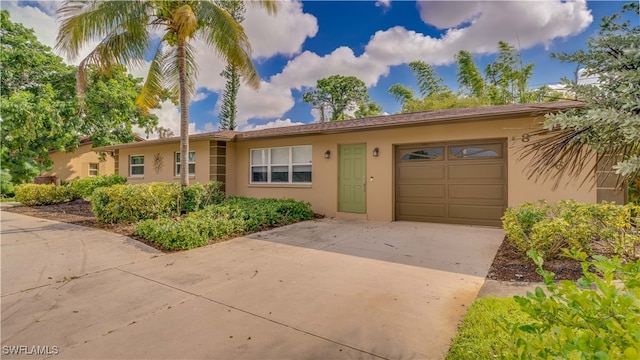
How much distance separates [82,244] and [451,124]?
8.67 m

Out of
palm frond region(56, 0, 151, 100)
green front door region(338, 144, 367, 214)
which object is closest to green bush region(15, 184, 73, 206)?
palm frond region(56, 0, 151, 100)

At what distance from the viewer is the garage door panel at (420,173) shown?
821 cm

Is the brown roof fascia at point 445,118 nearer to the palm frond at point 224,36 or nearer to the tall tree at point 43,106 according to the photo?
the palm frond at point 224,36

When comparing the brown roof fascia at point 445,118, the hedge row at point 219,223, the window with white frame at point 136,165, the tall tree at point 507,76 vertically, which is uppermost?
the tall tree at point 507,76

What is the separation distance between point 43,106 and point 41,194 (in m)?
4.02

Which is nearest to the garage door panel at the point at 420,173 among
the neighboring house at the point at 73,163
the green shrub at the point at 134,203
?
the green shrub at the point at 134,203

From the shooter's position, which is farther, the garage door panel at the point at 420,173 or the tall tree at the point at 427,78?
the tall tree at the point at 427,78

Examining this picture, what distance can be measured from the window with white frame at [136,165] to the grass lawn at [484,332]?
50.9ft

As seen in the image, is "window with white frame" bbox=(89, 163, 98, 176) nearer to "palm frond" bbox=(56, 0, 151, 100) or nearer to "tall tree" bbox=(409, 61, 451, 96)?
"palm frond" bbox=(56, 0, 151, 100)

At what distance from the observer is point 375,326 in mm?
2889

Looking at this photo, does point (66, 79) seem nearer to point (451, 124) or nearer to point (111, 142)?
point (111, 142)

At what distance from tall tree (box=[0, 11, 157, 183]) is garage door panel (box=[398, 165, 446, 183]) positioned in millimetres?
13205

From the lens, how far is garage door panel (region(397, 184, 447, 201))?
822cm

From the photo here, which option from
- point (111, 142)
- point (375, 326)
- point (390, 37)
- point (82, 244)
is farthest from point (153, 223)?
point (111, 142)
